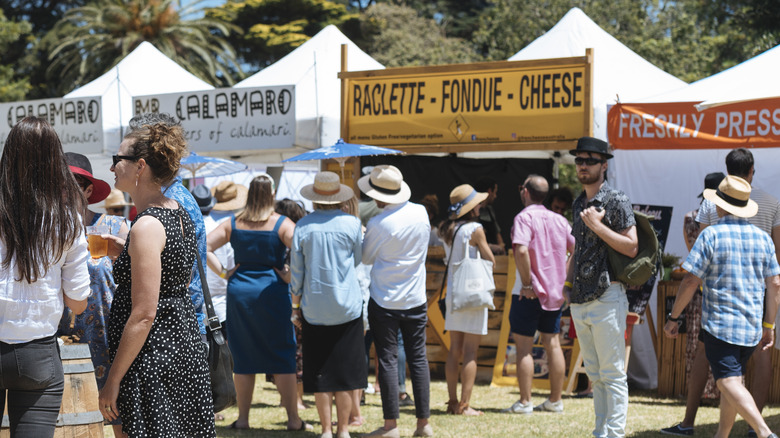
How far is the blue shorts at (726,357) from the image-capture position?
5102 millimetres

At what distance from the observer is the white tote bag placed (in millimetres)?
6840

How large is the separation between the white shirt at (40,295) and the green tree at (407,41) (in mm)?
25698

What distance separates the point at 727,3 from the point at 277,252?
19594 millimetres

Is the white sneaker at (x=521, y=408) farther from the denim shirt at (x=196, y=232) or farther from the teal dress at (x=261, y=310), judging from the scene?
the denim shirt at (x=196, y=232)

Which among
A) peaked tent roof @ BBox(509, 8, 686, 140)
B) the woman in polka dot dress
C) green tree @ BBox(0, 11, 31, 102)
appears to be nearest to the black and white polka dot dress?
the woman in polka dot dress

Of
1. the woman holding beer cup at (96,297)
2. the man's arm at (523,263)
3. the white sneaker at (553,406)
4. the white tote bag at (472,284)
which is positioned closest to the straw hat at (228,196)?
the white tote bag at (472,284)

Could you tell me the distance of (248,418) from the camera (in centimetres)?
666

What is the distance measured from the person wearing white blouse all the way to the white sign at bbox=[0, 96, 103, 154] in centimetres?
851

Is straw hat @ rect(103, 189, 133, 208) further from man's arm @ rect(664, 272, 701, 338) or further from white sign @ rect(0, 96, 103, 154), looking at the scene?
man's arm @ rect(664, 272, 701, 338)

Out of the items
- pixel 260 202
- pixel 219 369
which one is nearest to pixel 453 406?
pixel 260 202

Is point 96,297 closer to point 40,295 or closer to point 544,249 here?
point 40,295

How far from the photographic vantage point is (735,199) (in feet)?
17.2

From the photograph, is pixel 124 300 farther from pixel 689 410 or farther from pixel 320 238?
pixel 689 410

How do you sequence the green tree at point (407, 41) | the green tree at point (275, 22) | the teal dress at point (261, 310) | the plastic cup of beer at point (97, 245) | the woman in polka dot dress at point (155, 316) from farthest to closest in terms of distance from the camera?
1. the green tree at point (275, 22)
2. the green tree at point (407, 41)
3. the teal dress at point (261, 310)
4. the plastic cup of beer at point (97, 245)
5. the woman in polka dot dress at point (155, 316)
